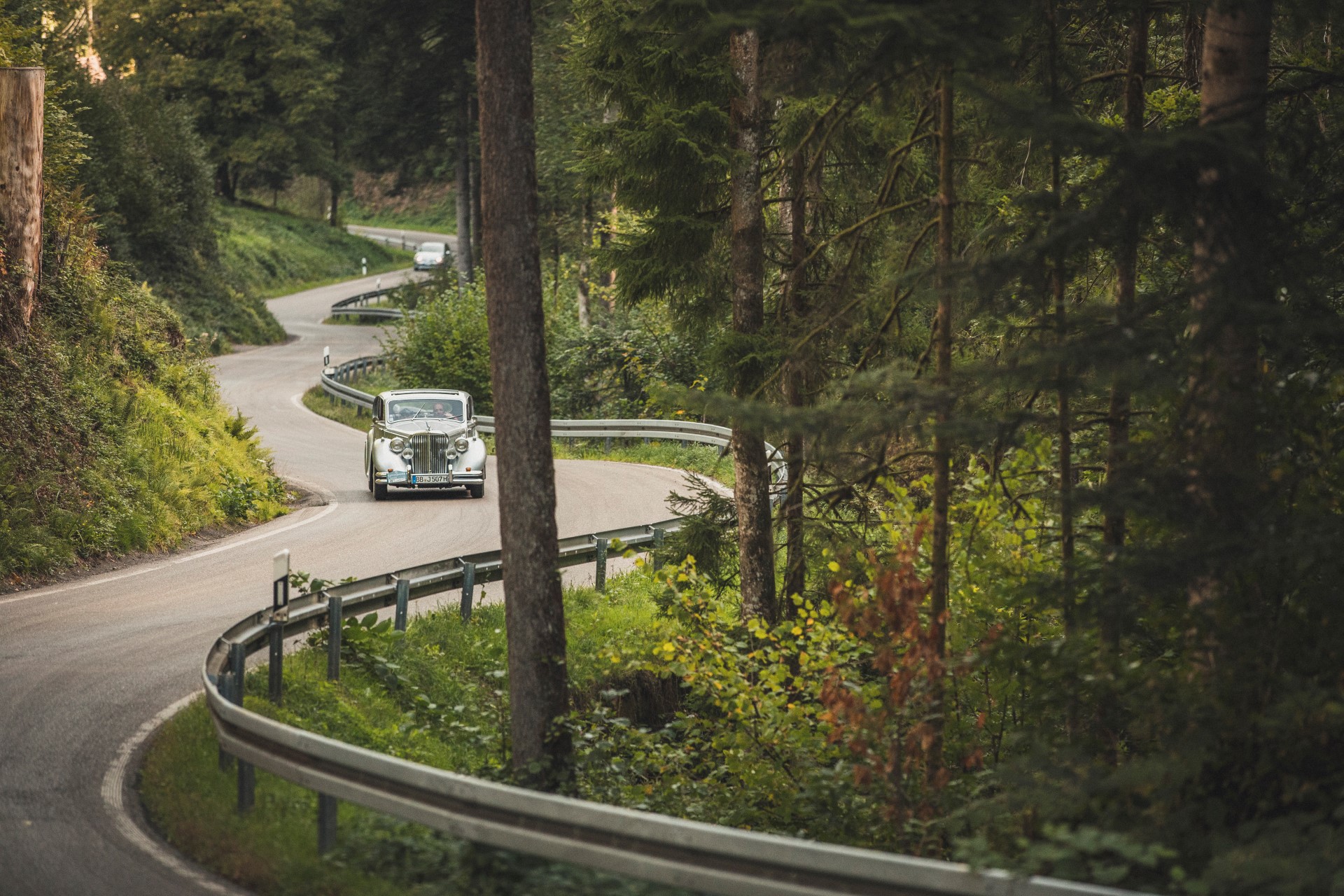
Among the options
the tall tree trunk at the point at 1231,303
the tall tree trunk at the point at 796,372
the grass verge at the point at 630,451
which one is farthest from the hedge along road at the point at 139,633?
the tall tree trunk at the point at 796,372

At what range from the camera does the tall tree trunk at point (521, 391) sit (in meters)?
7.77

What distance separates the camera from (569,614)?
14211 millimetres

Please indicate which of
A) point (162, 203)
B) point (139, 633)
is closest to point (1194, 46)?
point (139, 633)

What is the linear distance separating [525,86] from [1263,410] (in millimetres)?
4773

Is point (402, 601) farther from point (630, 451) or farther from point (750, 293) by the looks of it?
point (630, 451)

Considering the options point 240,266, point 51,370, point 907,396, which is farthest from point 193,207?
point 907,396

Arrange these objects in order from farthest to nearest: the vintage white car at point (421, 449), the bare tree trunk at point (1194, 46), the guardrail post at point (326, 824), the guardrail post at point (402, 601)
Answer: the vintage white car at point (421, 449) < the guardrail post at point (402, 601) < the bare tree trunk at point (1194, 46) < the guardrail post at point (326, 824)

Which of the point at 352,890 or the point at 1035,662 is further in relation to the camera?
the point at 1035,662

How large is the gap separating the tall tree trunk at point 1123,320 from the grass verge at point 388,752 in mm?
3003

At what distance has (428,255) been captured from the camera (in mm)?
64562

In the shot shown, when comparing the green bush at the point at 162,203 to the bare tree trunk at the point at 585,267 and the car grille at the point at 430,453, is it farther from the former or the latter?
the car grille at the point at 430,453

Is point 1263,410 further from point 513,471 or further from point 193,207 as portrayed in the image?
point 193,207

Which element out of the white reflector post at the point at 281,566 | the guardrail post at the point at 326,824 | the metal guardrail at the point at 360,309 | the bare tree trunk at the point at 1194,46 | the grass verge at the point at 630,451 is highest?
the bare tree trunk at the point at 1194,46

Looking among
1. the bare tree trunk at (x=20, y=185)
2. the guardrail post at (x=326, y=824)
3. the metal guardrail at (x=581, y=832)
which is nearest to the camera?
the metal guardrail at (x=581, y=832)
